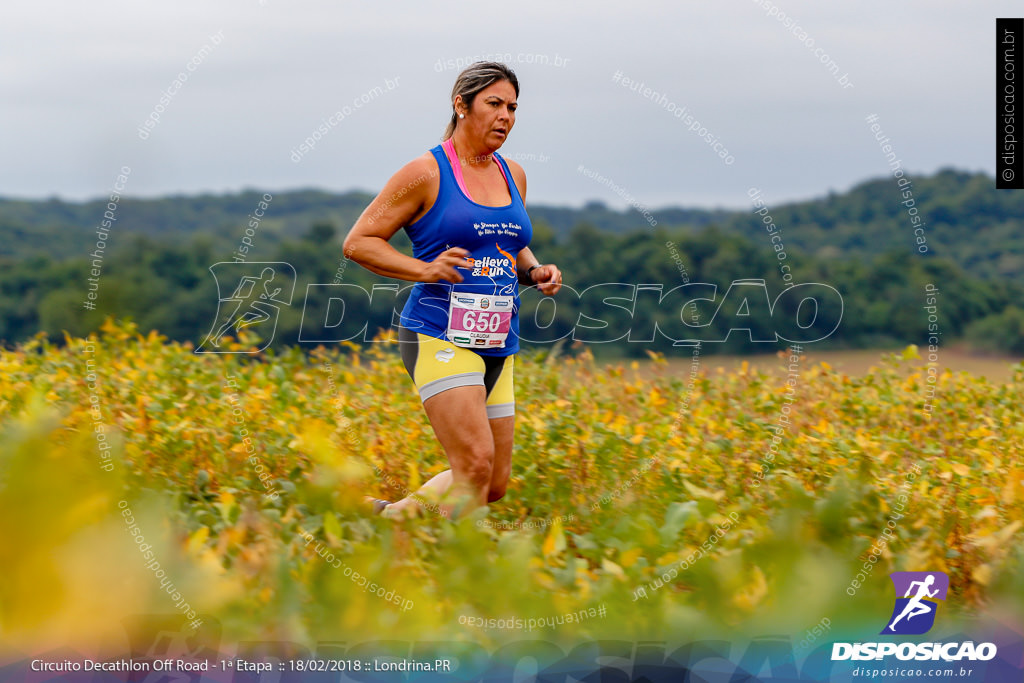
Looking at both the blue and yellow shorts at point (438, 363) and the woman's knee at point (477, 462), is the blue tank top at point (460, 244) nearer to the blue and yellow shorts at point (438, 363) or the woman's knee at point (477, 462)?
the blue and yellow shorts at point (438, 363)

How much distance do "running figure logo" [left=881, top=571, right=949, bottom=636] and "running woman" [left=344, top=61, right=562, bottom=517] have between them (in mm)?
1489

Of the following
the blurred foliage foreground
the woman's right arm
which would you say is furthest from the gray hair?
the blurred foliage foreground

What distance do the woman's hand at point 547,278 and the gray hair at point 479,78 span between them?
0.68m

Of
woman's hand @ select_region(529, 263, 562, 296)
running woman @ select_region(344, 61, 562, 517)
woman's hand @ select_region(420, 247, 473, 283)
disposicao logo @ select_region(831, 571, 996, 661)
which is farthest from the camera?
woman's hand @ select_region(529, 263, 562, 296)

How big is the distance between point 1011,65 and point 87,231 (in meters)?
23.9

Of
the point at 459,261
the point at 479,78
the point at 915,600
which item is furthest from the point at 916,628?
the point at 479,78

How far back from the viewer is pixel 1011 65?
5695mm

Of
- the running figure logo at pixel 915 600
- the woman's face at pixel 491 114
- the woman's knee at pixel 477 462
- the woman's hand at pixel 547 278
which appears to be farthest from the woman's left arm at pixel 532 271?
the running figure logo at pixel 915 600

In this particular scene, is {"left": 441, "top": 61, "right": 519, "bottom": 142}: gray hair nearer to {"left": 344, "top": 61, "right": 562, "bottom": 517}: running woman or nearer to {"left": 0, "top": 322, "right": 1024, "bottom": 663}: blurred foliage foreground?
{"left": 344, "top": 61, "right": 562, "bottom": 517}: running woman

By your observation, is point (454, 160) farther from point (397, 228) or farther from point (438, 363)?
point (438, 363)

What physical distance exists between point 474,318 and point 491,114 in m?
0.77

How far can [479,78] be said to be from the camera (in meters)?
3.70

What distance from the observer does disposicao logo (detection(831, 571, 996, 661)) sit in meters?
2.99

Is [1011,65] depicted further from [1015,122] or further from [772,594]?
[772,594]
